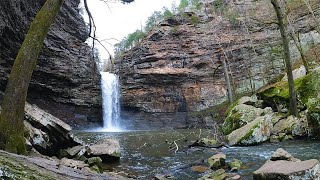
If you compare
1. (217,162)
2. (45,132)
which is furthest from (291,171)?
(45,132)

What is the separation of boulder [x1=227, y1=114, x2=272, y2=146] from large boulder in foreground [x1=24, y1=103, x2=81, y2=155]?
6.02m

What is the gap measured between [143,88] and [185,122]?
20.1ft

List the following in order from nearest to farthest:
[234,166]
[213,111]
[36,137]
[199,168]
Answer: [234,166], [199,168], [36,137], [213,111]

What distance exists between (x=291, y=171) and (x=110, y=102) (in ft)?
91.9

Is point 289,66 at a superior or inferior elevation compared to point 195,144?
superior

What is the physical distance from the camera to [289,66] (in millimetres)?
12453

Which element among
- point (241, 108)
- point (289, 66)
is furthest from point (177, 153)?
point (289, 66)

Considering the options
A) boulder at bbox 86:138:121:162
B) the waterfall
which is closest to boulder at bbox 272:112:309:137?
boulder at bbox 86:138:121:162

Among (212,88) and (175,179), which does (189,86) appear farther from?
(175,179)

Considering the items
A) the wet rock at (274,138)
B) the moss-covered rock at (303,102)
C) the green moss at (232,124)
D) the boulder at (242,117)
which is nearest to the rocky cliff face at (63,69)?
the green moss at (232,124)

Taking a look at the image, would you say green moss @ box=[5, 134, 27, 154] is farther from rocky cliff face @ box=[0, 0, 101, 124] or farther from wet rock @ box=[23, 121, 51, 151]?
rocky cliff face @ box=[0, 0, 101, 124]

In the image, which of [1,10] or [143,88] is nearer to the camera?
[1,10]

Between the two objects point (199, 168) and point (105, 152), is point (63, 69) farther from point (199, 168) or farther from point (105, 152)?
point (199, 168)

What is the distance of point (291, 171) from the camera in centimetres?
475
